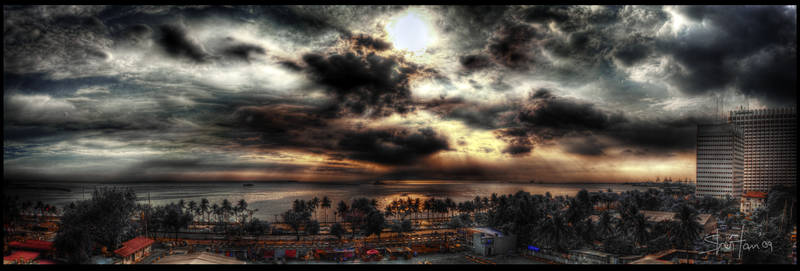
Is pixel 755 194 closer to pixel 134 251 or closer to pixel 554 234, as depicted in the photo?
pixel 554 234

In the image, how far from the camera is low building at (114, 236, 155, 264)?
1714 centimetres

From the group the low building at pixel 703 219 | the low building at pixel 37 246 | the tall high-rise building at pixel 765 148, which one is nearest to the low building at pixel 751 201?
the tall high-rise building at pixel 765 148

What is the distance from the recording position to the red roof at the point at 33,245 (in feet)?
58.6

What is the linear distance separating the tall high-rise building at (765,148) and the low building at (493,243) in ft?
80.6

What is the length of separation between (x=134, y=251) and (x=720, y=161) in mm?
Answer: 42794

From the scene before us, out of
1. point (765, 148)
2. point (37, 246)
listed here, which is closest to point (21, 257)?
point (37, 246)

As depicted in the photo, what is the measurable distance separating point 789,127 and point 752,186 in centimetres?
589

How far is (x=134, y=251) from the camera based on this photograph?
1762cm

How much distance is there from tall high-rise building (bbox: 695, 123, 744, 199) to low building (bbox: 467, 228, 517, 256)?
21813 millimetres

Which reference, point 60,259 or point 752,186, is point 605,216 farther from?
point 60,259

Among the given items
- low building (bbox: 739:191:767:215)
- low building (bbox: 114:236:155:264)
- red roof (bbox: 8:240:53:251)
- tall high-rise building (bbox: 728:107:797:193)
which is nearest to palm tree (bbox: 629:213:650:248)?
low building (bbox: 739:191:767:215)

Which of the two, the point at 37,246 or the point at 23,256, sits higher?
the point at 37,246

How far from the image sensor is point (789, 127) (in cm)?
3011

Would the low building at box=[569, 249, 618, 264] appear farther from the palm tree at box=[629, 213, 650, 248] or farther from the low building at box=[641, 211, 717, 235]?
the low building at box=[641, 211, 717, 235]
